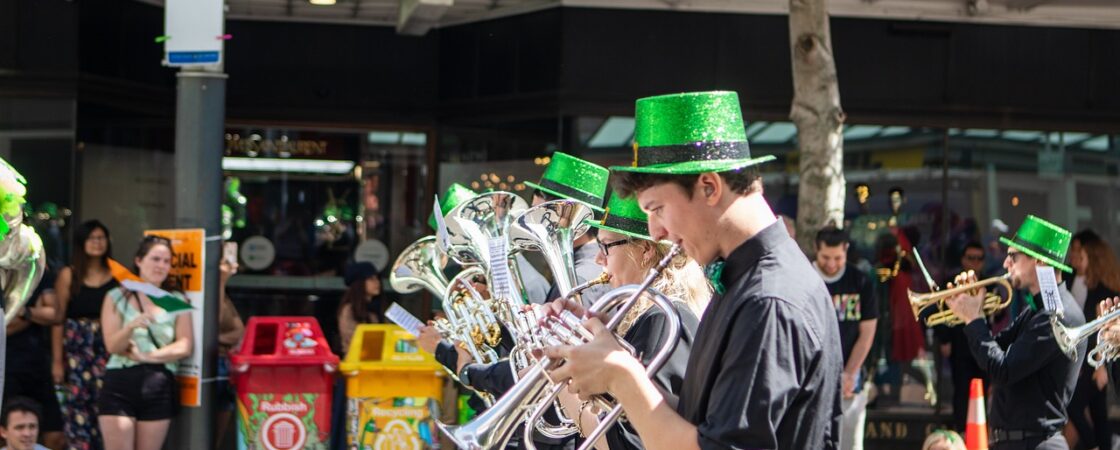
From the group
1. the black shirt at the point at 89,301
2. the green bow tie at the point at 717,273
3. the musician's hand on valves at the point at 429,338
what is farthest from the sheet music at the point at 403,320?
the green bow tie at the point at 717,273

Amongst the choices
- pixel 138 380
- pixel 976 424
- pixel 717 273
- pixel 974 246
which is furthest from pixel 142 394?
pixel 974 246

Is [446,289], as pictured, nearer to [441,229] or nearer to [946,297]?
[441,229]

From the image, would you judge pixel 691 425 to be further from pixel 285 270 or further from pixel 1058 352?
pixel 285 270

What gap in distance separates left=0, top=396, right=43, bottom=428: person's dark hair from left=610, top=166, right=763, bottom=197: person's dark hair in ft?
18.0

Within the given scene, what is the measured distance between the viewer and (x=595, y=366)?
9.49ft

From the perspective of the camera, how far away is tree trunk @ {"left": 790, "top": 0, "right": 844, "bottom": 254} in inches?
317

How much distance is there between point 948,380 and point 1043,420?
5027 millimetres

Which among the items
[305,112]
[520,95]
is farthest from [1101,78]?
[305,112]

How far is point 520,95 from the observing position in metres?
11.3

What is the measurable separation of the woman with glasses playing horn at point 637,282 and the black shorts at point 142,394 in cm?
414

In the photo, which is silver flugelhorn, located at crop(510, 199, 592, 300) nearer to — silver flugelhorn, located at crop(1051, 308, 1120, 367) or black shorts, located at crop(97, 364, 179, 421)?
silver flugelhorn, located at crop(1051, 308, 1120, 367)

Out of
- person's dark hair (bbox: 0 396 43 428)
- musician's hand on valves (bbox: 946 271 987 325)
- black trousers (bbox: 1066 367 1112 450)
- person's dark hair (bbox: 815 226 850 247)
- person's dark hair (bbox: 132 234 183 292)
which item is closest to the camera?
musician's hand on valves (bbox: 946 271 987 325)

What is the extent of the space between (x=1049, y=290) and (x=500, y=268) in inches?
105

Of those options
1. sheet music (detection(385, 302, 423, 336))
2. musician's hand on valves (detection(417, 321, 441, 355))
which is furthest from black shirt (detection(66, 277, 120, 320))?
musician's hand on valves (detection(417, 321, 441, 355))
